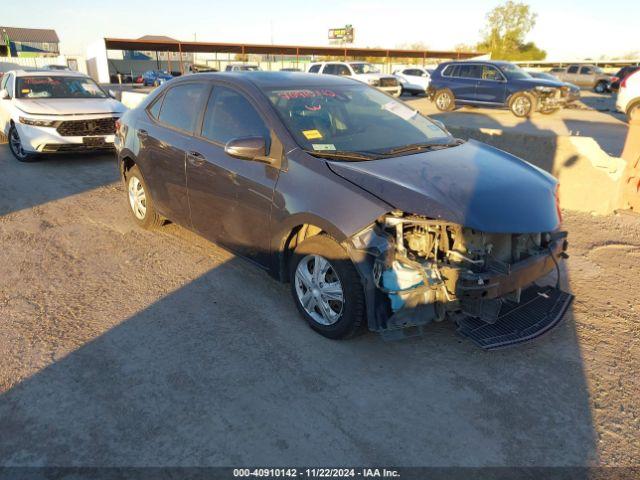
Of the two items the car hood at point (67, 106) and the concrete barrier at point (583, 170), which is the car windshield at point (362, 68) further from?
the concrete barrier at point (583, 170)

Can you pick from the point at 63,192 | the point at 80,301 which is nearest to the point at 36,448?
the point at 80,301

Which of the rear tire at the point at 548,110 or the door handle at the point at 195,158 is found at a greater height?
the door handle at the point at 195,158

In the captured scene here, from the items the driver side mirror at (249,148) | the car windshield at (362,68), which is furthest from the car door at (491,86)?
the driver side mirror at (249,148)

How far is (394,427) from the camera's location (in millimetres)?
2654

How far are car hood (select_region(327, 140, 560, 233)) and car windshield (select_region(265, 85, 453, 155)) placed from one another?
0.36 m

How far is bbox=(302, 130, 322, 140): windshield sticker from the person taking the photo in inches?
145

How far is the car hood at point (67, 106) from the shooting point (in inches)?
341

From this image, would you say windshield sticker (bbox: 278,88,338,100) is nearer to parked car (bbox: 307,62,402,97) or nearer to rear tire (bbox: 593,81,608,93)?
parked car (bbox: 307,62,402,97)

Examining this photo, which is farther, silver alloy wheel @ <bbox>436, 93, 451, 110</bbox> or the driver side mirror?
silver alloy wheel @ <bbox>436, 93, 451, 110</bbox>

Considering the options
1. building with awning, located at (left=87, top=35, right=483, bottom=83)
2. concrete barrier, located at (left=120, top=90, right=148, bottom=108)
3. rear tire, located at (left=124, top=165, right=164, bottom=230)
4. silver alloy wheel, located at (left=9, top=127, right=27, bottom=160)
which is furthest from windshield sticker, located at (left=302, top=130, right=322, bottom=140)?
building with awning, located at (left=87, top=35, right=483, bottom=83)

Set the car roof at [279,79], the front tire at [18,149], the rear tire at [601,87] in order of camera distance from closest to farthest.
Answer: the car roof at [279,79], the front tire at [18,149], the rear tire at [601,87]

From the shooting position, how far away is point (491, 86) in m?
17.1

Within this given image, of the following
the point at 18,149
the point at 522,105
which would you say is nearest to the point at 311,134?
the point at 18,149

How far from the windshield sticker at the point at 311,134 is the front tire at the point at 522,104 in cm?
1471
